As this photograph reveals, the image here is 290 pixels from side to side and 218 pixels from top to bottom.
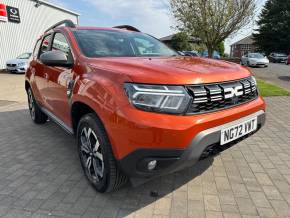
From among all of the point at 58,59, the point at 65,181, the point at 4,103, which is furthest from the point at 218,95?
the point at 4,103

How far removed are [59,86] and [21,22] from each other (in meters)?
20.0

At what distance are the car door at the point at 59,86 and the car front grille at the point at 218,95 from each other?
1491 millimetres

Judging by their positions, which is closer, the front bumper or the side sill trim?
the front bumper

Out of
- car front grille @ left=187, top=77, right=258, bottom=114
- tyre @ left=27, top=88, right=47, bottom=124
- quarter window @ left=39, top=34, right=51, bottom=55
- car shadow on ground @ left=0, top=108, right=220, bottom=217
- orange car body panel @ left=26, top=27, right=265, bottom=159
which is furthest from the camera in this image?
tyre @ left=27, top=88, right=47, bottom=124

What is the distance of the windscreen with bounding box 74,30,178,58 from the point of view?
3186 millimetres

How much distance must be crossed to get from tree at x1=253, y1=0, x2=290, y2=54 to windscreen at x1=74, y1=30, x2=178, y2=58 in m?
48.3

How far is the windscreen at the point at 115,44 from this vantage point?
→ 319 centimetres

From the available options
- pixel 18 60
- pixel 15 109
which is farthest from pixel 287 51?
pixel 15 109

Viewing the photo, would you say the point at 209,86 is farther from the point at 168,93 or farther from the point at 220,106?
the point at 168,93

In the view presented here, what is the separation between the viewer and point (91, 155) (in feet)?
9.36

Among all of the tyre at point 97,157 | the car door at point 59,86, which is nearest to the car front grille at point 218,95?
the tyre at point 97,157

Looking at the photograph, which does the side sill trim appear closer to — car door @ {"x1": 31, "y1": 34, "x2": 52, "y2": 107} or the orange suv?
the orange suv

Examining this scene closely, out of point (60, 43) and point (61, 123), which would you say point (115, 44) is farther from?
point (61, 123)

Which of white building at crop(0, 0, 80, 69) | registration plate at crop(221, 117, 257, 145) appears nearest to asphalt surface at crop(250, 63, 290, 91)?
registration plate at crop(221, 117, 257, 145)
